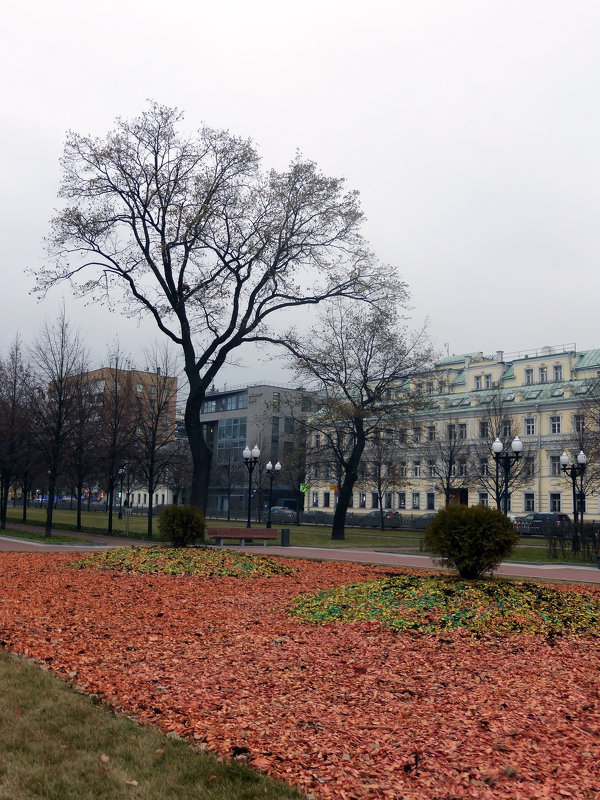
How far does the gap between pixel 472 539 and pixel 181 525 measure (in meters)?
9.33

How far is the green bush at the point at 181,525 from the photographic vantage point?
19.0m

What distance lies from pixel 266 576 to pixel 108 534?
2052 centimetres

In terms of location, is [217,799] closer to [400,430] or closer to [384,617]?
[384,617]

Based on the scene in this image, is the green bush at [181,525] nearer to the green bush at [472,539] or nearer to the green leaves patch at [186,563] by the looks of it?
the green leaves patch at [186,563]

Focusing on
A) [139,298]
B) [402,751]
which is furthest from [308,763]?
[139,298]

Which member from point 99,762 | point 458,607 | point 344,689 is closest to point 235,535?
point 458,607

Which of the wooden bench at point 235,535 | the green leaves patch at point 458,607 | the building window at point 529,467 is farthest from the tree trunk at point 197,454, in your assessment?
the building window at point 529,467

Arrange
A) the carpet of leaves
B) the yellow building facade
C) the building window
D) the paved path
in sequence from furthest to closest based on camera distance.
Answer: the yellow building facade → the building window → the paved path → the carpet of leaves

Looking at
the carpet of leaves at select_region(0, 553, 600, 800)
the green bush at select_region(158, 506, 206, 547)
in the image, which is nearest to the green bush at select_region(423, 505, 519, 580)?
the carpet of leaves at select_region(0, 553, 600, 800)

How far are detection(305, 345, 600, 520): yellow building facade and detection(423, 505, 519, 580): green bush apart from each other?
1493 inches

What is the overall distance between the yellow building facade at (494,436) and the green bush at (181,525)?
3335 cm

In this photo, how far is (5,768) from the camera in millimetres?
4617

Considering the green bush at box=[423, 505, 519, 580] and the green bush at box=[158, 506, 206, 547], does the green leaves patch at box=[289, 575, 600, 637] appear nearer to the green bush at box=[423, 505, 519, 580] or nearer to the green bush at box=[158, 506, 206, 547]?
the green bush at box=[423, 505, 519, 580]

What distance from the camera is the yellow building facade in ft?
184
